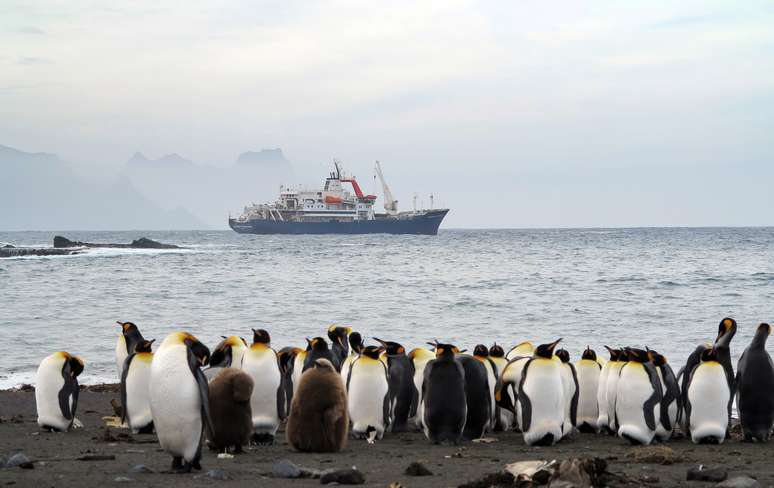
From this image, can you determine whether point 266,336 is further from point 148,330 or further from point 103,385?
point 148,330

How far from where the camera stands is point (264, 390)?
7.90 metres

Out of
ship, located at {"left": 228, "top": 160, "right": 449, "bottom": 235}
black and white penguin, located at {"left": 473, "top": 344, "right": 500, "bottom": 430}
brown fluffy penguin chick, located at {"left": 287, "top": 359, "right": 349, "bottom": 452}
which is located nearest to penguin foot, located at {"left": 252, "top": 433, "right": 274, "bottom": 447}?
brown fluffy penguin chick, located at {"left": 287, "top": 359, "right": 349, "bottom": 452}

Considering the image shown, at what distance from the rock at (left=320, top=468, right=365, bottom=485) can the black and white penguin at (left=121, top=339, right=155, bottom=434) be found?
271 cm

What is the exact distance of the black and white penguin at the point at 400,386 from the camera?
28.0 ft

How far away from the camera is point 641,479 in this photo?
5.79 meters

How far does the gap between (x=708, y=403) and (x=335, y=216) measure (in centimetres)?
10192

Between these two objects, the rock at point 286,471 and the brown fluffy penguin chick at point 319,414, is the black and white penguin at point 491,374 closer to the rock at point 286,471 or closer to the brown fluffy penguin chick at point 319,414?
the brown fluffy penguin chick at point 319,414

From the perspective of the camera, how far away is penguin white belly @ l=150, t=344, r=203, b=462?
6035 mm

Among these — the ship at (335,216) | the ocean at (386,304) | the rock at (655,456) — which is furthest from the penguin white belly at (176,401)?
the ship at (335,216)

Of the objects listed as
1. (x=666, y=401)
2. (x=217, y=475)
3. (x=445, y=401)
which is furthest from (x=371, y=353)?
(x=217, y=475)

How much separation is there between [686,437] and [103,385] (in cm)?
686

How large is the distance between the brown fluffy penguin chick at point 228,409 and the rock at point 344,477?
1.20 meters

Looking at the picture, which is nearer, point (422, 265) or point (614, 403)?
point (614, 403)

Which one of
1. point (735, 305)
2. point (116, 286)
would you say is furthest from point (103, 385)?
point (116, 286)
